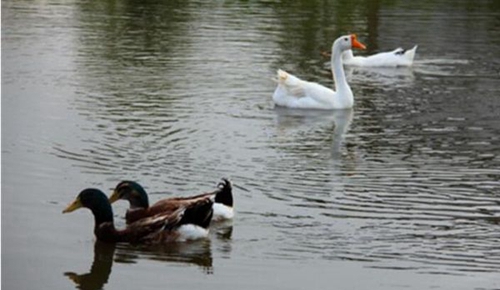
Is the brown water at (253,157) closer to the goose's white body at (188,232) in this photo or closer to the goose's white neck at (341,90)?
the goose's white body at (188,232)

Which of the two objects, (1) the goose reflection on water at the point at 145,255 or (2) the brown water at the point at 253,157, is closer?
(1) the goose reflection on water at the point at 145,255

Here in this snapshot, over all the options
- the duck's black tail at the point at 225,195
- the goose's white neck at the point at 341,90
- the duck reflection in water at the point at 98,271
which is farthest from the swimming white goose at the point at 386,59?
the duck reflection in water at the point at 98,271

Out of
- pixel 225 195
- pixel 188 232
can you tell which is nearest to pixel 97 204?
pixel 188 232

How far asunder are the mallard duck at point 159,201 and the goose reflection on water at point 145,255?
34 cm

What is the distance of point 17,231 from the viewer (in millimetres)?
11430

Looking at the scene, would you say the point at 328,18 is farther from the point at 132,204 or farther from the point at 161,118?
the point at 132,204

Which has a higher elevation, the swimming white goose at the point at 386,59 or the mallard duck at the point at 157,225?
the mallard duck at the point at 157,225

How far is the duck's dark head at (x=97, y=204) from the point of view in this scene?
11.2 meters

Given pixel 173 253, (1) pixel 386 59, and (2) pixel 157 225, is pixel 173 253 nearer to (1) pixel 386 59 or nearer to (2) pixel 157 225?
(2) pixel 157 225

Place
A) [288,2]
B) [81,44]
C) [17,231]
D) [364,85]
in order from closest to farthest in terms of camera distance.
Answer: [17,231] < [364,85] < [81,44] < [288,2]

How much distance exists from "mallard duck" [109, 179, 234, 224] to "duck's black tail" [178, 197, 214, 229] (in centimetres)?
8

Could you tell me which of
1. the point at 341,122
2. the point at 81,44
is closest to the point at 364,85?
the point at 341,122

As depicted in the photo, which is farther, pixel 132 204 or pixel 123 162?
pixel 123 162

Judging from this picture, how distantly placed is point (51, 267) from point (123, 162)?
12.5ft
